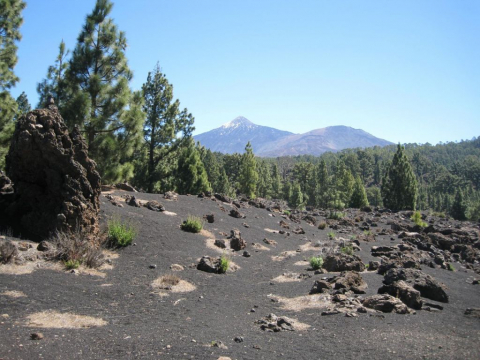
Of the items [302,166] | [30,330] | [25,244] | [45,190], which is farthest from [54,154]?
[302,166]

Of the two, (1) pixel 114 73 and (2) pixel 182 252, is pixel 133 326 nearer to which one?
(2) pixel 182 252

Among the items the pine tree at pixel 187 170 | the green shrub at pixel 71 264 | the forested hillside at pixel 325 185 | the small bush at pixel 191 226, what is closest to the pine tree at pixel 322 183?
the forested hillside at pixel 325 185

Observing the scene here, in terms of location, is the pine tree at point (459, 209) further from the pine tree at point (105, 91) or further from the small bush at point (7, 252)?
the small bush at point (7, 252)

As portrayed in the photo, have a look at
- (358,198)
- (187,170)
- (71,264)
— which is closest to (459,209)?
(358,198)

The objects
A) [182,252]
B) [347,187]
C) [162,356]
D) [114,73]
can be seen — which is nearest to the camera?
[162,356]

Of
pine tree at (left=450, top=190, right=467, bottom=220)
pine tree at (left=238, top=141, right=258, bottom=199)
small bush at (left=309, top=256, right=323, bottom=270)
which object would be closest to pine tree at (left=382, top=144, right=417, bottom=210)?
pine tree at (left=450, top=190, right=467, bottom=220)

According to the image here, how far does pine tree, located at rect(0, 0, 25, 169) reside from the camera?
13.8 m

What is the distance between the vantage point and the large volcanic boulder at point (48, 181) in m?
9.38

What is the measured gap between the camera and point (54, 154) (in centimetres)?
961

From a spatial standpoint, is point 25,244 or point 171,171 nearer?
point 25,244

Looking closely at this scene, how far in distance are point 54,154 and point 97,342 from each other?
6477mm

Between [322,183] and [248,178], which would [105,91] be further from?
[322,183]

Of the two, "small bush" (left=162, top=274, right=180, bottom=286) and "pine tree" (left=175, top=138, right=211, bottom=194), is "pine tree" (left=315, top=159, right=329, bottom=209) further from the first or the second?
"small bush" (left=162, top=274, right=180, bottom=286)

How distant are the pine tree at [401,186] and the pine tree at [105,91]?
152 ft
